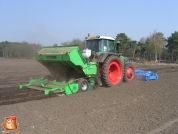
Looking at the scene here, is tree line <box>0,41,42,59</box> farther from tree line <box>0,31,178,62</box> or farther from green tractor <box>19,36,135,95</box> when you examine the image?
green tractor <box>19,36,135,95</box>

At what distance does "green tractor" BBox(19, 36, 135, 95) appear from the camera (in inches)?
311

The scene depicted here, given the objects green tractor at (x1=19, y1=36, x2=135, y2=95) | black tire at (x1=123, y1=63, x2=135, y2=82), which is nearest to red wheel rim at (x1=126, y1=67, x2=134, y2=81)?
black tire at (x1=123, y1=63, x2=135, y2=82)

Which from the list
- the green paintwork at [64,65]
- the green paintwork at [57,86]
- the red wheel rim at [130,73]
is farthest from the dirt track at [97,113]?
the red wheel rim at [130,73]

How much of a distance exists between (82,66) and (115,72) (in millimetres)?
2377

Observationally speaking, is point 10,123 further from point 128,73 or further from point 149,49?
point 149,49

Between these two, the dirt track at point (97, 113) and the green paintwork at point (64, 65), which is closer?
the dirt track at point (97, 113)

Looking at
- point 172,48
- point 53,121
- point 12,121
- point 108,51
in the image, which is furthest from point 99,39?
point 172,48

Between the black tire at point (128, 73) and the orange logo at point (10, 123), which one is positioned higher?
the black tire at point (128, 73)

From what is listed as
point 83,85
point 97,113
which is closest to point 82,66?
point 83,85

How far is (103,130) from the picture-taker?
14.4ft

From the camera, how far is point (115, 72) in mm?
10039

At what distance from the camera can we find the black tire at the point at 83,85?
8.30m

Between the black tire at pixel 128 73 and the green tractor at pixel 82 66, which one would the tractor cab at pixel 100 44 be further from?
the black tire at pixel 128 73

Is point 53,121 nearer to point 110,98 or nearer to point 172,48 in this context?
point 110,98
